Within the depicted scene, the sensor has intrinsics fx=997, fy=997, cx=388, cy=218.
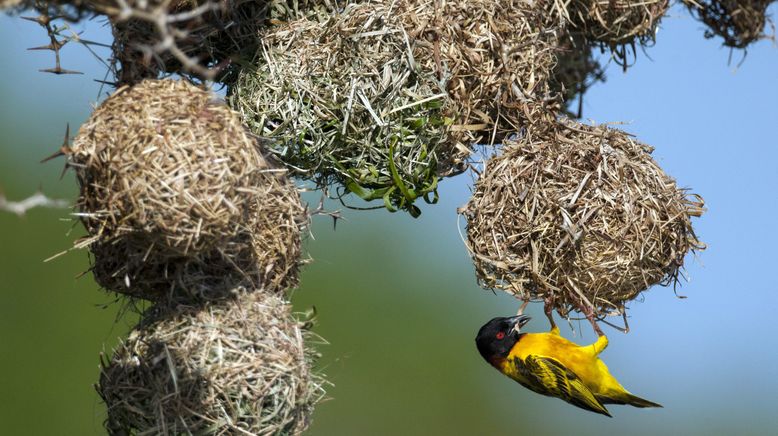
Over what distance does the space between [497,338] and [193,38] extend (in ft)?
8.15

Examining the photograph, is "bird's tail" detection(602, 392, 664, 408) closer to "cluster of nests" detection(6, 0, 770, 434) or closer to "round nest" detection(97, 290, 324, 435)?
"cluster of nests" detection(6, 0, 770, 434)

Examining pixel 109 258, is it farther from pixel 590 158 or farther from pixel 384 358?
pixel 384 358

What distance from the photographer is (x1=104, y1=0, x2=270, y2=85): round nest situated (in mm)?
4324

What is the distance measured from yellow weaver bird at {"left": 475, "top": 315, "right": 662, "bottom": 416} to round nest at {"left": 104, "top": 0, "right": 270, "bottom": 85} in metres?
2.08

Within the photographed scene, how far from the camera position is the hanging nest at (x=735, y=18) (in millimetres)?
6035

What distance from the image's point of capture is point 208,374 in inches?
165

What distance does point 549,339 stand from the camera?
5.72m

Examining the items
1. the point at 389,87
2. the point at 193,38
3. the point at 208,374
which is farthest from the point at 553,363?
the point at 193,38

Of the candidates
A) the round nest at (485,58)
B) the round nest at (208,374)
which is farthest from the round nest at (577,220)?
the round nest at (208,374)

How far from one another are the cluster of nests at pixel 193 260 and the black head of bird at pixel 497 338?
151 cm

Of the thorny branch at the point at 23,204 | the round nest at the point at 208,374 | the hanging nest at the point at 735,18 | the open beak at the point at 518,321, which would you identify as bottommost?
the round nest at the point at 208,374

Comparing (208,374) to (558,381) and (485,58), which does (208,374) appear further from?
(558,381)

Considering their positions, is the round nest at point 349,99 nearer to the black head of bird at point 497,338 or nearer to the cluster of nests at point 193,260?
the cluster of nests at point 193,260

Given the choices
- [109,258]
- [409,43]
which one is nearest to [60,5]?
[109,258]
